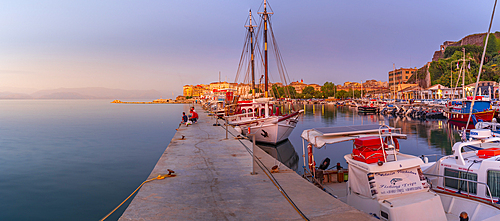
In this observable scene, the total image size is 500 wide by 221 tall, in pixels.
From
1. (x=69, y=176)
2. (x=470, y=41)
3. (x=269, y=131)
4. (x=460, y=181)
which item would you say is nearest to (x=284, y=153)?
(x=269, y=131)

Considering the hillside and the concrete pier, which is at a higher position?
the hillside

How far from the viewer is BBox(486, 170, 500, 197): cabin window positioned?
26.3ft

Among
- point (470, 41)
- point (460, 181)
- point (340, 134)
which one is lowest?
point (460, 181)

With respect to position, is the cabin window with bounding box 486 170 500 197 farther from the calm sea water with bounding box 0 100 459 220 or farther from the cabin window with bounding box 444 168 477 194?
the calm sea water with bounding box 0 100 459 220

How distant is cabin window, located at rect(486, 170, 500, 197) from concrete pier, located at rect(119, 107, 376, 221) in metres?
4.61

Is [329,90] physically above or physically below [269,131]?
above

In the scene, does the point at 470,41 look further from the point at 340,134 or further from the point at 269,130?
the point at 340,134

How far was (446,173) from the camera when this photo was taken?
9156mm

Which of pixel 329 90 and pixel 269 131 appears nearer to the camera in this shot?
pixel 269 131

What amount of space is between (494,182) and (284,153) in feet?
52.8

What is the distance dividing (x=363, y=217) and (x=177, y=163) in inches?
303

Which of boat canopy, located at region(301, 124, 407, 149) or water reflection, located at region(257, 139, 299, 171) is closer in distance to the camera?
boat canopy, located at region(301, 124, 407, 149)

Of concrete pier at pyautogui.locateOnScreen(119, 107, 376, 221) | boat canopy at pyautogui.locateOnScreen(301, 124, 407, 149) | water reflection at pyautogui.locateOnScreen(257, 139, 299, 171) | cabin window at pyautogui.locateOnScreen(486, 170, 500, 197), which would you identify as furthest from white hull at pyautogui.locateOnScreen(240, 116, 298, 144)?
cabin window at pyautogui.locateOnScreen(486, 170, 500, 197)

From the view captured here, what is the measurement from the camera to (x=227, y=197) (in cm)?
745
